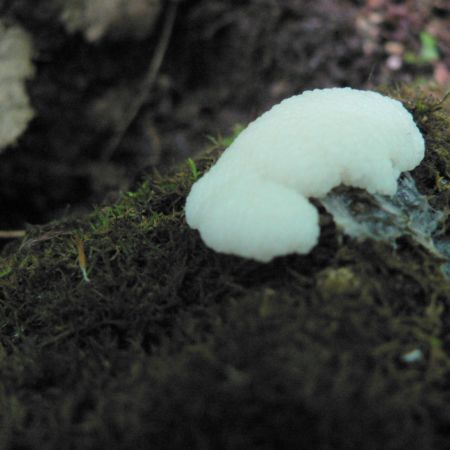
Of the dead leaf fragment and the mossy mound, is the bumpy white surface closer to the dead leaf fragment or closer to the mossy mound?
the mossy mound

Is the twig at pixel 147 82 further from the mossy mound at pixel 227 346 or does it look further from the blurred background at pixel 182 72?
the mossy mound at pixel 227 346

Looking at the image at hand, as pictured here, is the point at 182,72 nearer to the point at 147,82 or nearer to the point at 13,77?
the point at 147,82

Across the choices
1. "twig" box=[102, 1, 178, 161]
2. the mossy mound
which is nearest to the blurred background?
"twig" box=[102, 1, 178, 161]

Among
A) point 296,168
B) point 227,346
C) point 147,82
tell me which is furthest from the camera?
A: point 147,82

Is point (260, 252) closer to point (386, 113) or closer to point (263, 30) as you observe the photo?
point (386, 113)

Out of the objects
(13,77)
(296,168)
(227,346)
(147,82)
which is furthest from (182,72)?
(227,346)

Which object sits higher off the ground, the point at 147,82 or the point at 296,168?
the point at 296,168
